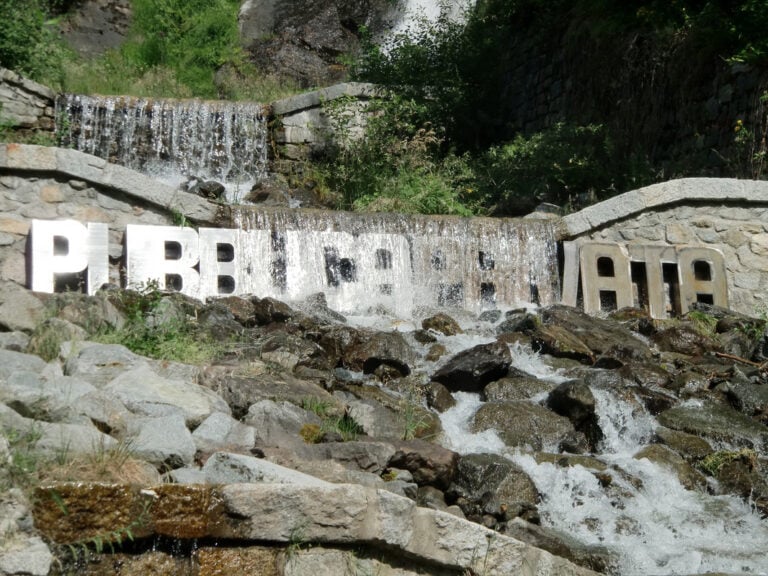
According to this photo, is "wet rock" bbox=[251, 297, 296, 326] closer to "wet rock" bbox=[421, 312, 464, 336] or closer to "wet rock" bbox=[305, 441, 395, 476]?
"wet rock" bbox=[421, 312, 464, 336]

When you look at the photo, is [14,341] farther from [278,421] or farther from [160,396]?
[278,421]

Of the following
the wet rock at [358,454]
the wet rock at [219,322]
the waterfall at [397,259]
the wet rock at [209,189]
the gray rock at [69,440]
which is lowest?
the wet rock at [358,454]

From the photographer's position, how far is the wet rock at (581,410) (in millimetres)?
6414

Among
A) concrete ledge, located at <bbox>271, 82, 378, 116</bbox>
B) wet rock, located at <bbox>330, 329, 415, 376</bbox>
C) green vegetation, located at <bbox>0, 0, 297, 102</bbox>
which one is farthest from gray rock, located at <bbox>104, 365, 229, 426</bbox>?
green vegetation, located at <bbox>0, 0, 297, 102</bbox>

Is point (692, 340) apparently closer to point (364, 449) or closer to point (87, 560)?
point (364, 449)

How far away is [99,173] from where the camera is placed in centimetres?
880

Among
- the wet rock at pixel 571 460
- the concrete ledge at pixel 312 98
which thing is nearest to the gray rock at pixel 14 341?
the wet rock at pixel 571 460

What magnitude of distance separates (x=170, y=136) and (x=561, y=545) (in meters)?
9.53

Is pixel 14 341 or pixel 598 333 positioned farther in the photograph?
pixel 598 333

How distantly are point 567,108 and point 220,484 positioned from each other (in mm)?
11084

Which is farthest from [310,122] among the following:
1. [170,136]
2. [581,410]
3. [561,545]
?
[561,545]

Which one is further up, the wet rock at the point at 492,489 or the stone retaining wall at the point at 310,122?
the stone retaining wall at the point at 310,122

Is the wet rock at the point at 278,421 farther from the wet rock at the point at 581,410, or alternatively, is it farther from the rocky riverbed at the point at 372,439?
the wet rock at the point at 581,410

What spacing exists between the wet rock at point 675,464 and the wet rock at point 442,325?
2558 millimetres
